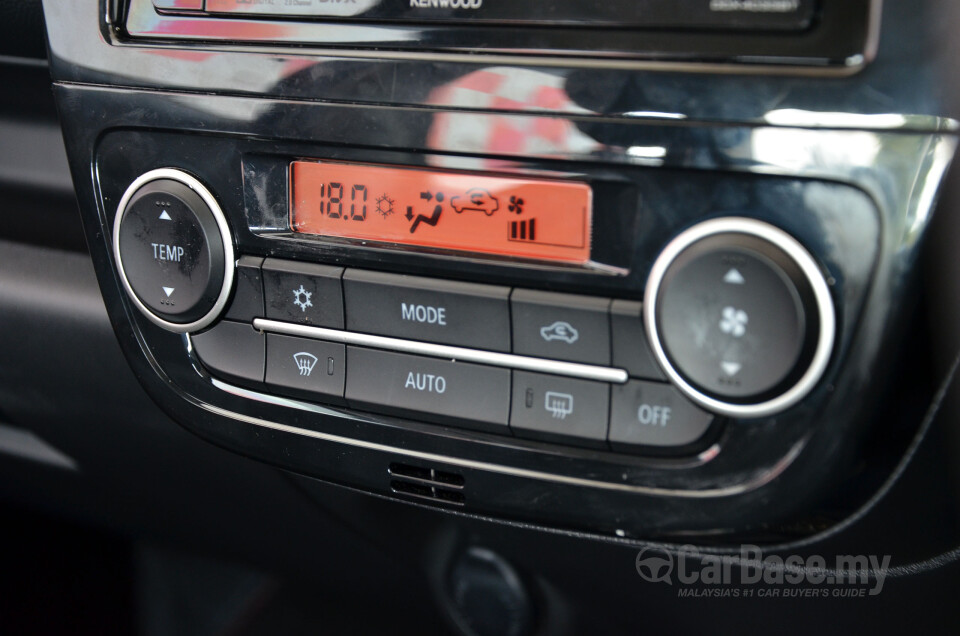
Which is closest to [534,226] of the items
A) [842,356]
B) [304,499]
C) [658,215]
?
[658,215]

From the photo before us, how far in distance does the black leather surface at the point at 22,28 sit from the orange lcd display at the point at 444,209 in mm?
335

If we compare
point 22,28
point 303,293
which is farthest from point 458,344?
point 22,28

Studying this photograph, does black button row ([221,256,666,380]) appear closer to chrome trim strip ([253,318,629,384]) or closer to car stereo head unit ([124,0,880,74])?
chrome trim strip ([253,318,629,384])

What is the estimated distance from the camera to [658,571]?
22.4 inches

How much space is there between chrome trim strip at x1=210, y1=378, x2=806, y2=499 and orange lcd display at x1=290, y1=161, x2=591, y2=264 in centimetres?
13

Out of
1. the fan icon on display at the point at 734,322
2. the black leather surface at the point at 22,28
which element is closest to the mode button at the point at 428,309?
the fan icon on display at the point at 734,322

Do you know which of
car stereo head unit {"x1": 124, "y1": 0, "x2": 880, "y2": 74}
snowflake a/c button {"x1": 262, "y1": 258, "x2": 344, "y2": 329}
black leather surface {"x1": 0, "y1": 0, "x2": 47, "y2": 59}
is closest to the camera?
car stereo head unit {"x1": 124, "y1": 0, "x2": 880, "y2": 74}

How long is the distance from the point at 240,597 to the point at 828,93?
2.60 feet

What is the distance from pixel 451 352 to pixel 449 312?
0.02m

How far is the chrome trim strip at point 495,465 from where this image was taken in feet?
1.55

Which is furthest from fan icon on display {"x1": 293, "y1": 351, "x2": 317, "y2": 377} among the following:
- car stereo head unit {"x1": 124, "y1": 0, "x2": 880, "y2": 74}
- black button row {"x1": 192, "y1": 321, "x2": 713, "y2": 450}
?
car stereo head unit {"x1": 124, "y1": 0, "x2": 880, "y2": 74}

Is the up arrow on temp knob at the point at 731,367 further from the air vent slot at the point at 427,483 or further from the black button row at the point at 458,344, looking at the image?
the air vent slot at the point at 427,483

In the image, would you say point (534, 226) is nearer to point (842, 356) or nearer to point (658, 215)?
point (658, 215)

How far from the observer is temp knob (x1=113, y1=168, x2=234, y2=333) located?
559 mm
